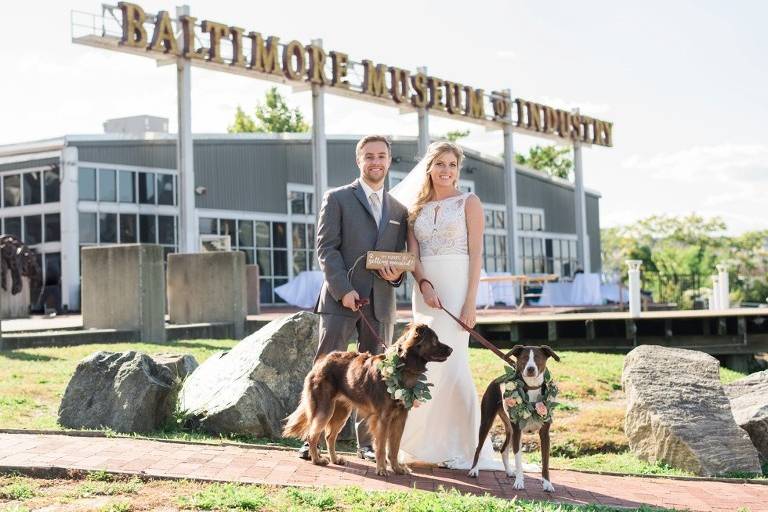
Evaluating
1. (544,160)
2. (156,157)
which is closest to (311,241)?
(156,157)

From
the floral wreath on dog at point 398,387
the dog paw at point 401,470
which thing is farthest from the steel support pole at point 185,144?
the floral wreath on dog at point 398,387

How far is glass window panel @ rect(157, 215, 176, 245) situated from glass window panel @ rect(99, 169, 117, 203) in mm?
1802

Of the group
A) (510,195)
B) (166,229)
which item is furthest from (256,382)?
(510,195)

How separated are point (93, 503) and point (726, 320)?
13.8 metres

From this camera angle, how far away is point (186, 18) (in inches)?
942

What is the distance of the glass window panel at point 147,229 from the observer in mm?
28688

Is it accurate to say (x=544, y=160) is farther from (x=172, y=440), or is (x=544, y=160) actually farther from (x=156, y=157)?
(x=172, y=440)

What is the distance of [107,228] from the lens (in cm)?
2773

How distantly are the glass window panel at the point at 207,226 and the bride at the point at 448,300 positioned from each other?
78.8 feet

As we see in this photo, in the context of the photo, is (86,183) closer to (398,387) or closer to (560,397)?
(560,397)

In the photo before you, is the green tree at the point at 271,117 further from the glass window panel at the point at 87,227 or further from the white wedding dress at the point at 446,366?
the white wedding dress at the point at 446,366

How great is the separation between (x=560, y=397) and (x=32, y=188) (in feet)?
69.3

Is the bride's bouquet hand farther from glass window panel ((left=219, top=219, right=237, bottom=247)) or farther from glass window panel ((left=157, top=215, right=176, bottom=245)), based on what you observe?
glass window panel ((left=219, top=219, right=237, bottom=247))

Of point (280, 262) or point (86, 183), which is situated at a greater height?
point (86, 183)
